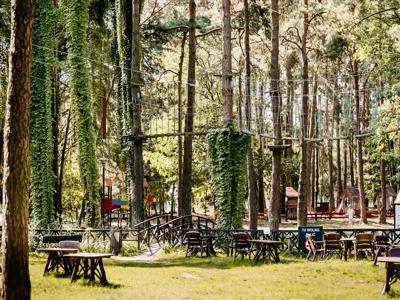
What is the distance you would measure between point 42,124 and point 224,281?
12.3 m

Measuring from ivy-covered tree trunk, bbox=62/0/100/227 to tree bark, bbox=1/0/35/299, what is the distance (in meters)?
14.4

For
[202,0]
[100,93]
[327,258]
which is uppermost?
[202,0]

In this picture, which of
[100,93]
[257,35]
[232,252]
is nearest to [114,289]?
[232,252]

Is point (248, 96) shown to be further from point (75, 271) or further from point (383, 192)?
point (383, 192)

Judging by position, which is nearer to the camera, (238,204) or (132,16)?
(238,204)

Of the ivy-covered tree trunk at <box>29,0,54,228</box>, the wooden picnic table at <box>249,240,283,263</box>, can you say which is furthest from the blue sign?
the ivy-covered tree trunk at <box>29,0,54,228</box>

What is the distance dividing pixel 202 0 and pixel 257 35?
6.09 metres

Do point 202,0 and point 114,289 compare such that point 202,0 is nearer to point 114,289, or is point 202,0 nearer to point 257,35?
point 257,35

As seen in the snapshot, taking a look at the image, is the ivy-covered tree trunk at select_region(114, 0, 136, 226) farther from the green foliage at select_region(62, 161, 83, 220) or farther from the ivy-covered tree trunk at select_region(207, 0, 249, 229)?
the green foliage at select_region(62, 161, 83, 220)

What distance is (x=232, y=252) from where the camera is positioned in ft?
65.7

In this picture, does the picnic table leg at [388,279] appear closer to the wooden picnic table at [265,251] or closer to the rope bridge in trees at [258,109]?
the wooden picnic table at [265,251]

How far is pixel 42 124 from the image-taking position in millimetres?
23250

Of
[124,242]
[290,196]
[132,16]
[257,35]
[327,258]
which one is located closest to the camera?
[327,258]

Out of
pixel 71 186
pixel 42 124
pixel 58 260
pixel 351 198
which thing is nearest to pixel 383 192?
pixel 351 198
